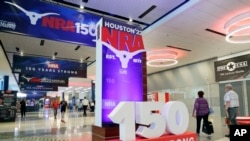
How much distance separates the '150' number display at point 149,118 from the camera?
2.84 m

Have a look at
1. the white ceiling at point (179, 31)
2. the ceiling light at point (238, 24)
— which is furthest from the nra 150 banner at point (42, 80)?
the ceiling light at point (238, 24)

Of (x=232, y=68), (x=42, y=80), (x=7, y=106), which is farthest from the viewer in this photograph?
(x=7, y=106)

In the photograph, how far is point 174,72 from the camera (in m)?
17.0

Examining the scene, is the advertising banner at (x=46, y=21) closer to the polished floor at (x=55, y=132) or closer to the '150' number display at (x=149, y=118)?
the '150' number display at (x=149, y=118)

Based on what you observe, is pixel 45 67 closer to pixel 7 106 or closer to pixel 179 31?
pixel 7 106

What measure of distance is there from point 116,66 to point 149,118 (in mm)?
980

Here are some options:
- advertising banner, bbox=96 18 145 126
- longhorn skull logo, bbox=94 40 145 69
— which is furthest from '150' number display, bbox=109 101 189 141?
longhorn skull logo, bbox=94 40 145 69

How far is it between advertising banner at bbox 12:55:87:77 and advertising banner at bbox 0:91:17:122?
2.53 m

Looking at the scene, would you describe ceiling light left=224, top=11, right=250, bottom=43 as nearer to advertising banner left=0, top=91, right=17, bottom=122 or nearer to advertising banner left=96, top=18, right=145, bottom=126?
advertising banner left=96, top=18, right=145, bottom=126

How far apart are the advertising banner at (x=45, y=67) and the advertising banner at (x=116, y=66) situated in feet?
26.0

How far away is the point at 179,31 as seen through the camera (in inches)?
341

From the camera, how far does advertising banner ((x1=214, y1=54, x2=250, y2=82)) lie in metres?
11.6

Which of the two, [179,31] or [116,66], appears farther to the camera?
[179,31]

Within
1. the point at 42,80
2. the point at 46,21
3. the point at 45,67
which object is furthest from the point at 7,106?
the point at 46,21
